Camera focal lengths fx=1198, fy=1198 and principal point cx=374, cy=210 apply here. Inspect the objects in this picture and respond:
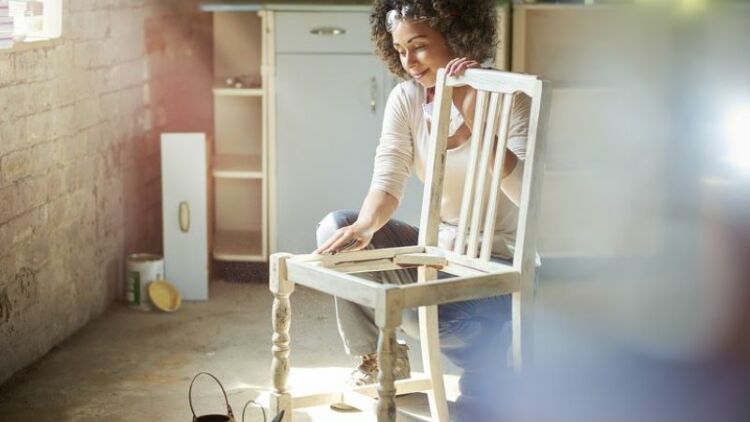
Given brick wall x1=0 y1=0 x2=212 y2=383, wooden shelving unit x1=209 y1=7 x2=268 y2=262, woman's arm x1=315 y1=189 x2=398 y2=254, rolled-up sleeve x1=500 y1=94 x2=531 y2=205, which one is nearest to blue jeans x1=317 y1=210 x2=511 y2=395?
woman's arm x1=315 y1=189 x2=398 y2=254

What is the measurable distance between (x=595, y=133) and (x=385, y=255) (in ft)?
6.76

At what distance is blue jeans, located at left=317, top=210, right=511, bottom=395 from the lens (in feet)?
9.30

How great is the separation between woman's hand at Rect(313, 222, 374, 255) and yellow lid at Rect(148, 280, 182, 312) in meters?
1.50

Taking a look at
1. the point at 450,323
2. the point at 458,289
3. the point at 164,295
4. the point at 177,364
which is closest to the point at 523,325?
the point at 458,289

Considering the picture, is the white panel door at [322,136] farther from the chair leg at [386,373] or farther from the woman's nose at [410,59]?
the chair leg at [386,373]

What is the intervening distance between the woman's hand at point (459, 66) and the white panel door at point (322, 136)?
160 cm

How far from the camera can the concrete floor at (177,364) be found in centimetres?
299

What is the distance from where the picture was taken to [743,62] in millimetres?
4852

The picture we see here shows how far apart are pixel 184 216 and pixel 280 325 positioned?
173 cm

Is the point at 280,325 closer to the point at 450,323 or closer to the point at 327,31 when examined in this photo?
the point at 450,323

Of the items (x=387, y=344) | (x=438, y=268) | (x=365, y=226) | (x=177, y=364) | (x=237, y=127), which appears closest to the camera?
(x=387, y=344)

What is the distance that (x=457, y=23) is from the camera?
278 centimetres

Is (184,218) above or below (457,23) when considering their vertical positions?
below

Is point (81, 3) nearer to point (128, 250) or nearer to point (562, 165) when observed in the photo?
point (128, 250)
